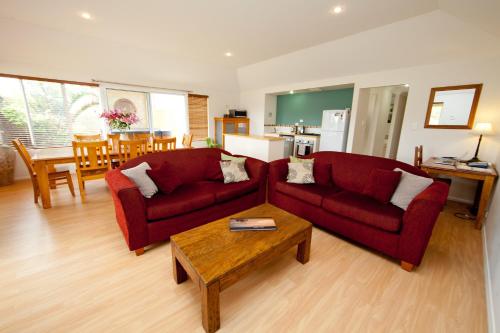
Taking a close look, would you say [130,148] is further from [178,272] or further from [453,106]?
[453,106]

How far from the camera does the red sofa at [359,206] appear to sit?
172 centimetres

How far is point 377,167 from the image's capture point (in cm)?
246

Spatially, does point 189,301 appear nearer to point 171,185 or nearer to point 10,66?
point 171,185

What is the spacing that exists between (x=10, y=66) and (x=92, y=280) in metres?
4.71

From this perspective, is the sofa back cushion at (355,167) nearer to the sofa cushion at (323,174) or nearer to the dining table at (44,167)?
the sofa cushion at (323,174)

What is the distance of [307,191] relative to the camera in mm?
2461

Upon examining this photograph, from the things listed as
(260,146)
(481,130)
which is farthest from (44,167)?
(481,130)

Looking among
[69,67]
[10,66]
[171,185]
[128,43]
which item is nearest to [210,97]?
[128,43]

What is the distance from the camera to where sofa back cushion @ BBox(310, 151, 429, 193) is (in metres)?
2.41

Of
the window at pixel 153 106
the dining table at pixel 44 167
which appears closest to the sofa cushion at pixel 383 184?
the dining table at pixel 44 167

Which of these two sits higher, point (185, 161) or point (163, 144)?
point (163, 144)

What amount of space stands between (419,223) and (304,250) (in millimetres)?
1017

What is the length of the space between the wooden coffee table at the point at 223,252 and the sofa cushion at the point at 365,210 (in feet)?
1.92

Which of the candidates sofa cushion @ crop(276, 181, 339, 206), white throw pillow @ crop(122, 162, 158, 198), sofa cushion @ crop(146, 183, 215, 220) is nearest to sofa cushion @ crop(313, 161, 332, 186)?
sofa cushion @ crop(276, 181, 339, 206)
